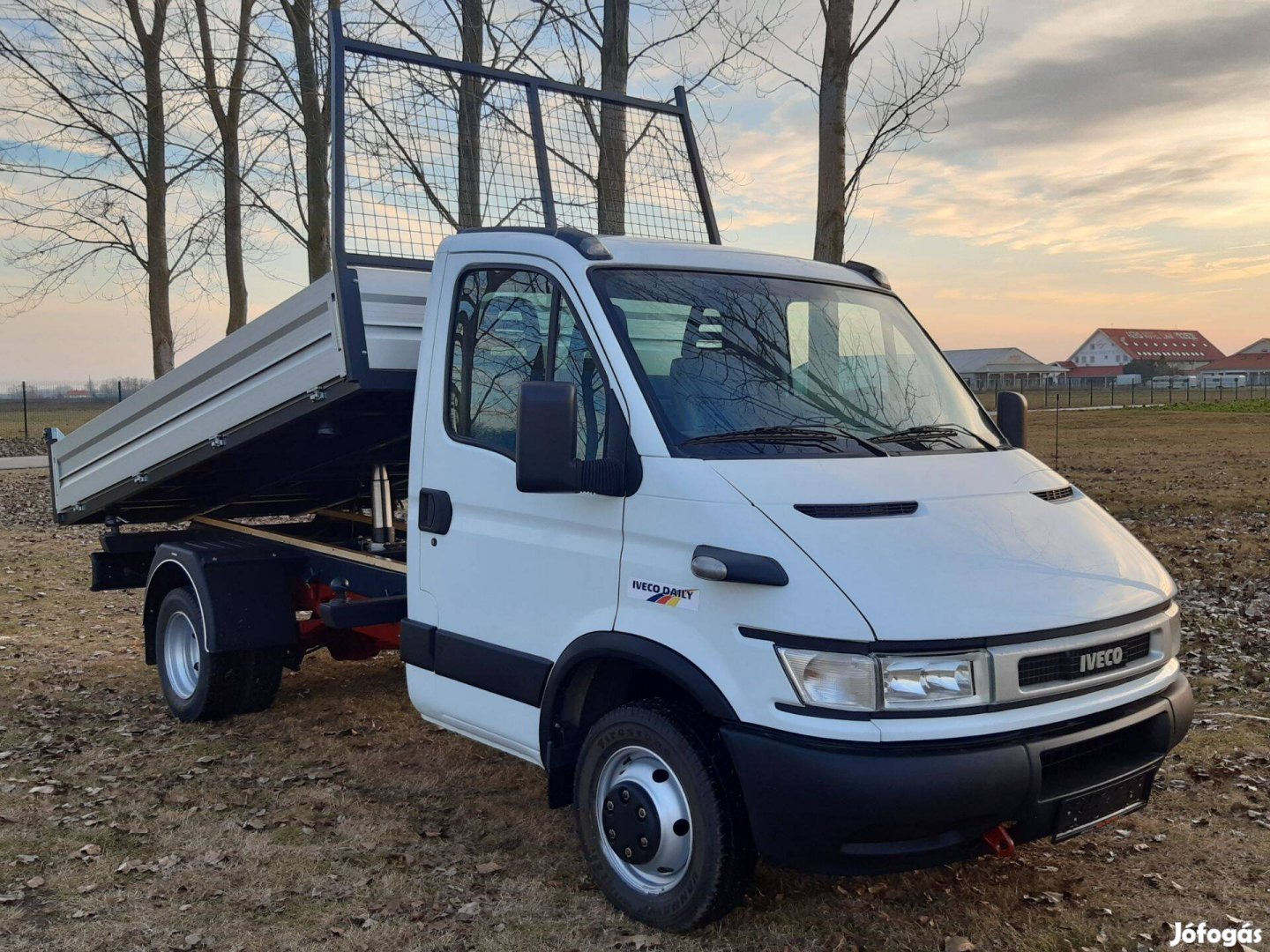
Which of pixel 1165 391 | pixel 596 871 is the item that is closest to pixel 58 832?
pixel 596 871

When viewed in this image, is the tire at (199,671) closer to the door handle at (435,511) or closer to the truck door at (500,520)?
the truck door at (500,520)

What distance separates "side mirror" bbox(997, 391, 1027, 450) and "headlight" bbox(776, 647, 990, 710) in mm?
1970

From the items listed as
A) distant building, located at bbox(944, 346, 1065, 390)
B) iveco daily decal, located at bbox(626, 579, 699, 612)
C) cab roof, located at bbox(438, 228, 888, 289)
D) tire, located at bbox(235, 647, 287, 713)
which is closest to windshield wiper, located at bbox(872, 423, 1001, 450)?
cab roof, located at bbox(438, 228, 888, 289)

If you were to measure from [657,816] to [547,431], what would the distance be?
4.55ft

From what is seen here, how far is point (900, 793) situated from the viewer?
347 centimetres

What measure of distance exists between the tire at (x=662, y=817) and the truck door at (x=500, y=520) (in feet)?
1.29

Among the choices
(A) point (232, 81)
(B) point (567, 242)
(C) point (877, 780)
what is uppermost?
(A) point (232, 81)

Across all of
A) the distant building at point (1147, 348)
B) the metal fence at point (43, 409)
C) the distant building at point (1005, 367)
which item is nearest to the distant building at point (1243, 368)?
the distant building at point (1147, 348)

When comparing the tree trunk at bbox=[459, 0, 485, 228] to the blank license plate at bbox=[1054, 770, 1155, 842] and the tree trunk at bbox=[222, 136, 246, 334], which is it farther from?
the tree trunk at bbox=[222, 136, 246, 334]

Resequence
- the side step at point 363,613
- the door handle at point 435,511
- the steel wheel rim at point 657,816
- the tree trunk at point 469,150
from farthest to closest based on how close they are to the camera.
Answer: the tree trunk at point 469,150, the side step at point 363,613, the door handle at point 435,511, the steel wheel rim at point 657,816

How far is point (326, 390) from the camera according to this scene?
543 centimetres

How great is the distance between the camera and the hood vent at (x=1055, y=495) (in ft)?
14.1

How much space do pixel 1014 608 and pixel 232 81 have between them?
16.7 m

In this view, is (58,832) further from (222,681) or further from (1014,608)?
(1014,608)
